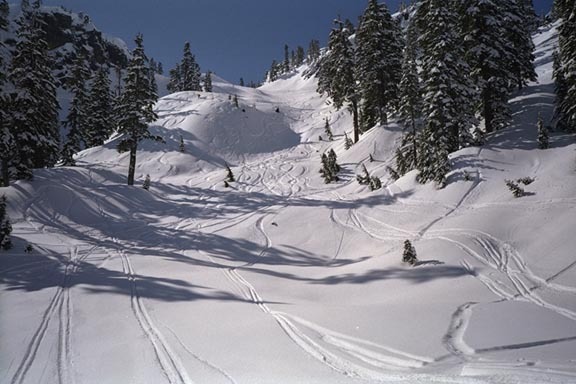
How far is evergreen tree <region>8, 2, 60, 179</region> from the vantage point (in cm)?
2141

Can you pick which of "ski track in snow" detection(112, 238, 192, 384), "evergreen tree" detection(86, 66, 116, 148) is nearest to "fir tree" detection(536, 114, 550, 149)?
"ski track in snow" detection(112, 238, 192, 384)

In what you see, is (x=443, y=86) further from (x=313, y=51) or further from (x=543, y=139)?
(x=313, y=51)

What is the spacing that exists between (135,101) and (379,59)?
23278 mm

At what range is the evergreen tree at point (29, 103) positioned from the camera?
843 inches

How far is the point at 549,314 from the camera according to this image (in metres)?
6.46

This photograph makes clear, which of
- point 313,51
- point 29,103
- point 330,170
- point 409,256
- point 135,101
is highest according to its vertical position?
point 313,51

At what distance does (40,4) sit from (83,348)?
152 metres

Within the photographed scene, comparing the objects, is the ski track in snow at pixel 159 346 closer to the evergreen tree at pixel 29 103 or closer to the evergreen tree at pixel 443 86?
the evergreen tree at pixel 443 86

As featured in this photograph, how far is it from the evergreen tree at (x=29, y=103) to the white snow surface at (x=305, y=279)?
1.69m

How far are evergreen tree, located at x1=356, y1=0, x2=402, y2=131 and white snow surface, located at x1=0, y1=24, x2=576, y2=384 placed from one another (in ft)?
35.5

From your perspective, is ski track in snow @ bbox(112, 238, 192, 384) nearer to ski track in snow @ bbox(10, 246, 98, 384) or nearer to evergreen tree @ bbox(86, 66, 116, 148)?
ski track in snow @ bbox(10, 246, 98, 384)

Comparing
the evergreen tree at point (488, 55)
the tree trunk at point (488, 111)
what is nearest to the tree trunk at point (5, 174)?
the evergreen tree at point (488, 55)

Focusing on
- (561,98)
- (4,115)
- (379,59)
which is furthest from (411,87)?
(4,115)

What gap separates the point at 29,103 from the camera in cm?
2173
